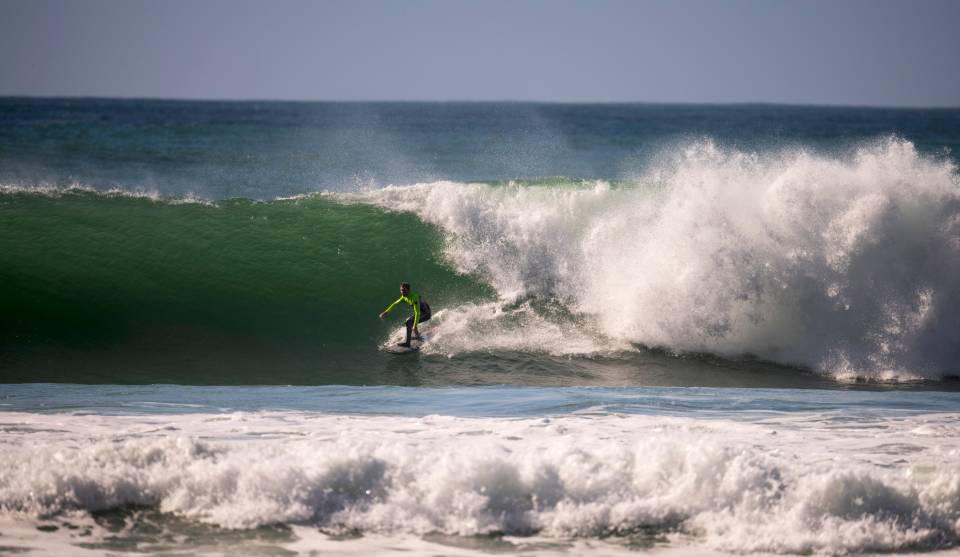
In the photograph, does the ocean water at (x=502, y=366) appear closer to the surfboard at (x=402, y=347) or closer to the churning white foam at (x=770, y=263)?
the churning white foam at (x=770, y=263)

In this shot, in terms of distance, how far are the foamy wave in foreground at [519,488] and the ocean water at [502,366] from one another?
2 centimetres

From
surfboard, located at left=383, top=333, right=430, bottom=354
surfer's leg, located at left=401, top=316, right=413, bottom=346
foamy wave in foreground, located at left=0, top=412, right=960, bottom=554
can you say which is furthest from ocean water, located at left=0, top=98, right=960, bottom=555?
surfer's leg, located at left=401, top=316, right=413, bottom=346

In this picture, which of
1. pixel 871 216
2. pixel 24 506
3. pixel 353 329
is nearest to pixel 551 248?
pixel 353 329

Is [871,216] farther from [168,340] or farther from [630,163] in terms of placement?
[630,163]

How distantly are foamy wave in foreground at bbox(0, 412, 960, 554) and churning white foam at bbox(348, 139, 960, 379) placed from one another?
4730 millimetres

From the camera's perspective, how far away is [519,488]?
21.6ft

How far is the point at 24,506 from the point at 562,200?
10163mm

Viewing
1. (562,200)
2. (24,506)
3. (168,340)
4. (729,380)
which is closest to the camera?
(24,506)

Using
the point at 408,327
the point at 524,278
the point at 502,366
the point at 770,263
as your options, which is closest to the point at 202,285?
the point at 408,327

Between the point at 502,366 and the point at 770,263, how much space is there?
4.03 m

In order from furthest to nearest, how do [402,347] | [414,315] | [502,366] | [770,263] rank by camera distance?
[770,263] < [414,315] < [402,347] < [502,366]

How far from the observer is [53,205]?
1605 cm

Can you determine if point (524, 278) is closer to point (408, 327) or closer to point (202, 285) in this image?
point (408, 327)

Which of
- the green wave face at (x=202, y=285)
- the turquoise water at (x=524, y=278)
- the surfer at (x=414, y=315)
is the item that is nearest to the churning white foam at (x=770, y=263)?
the turquoise water at (x=524, y=278)
